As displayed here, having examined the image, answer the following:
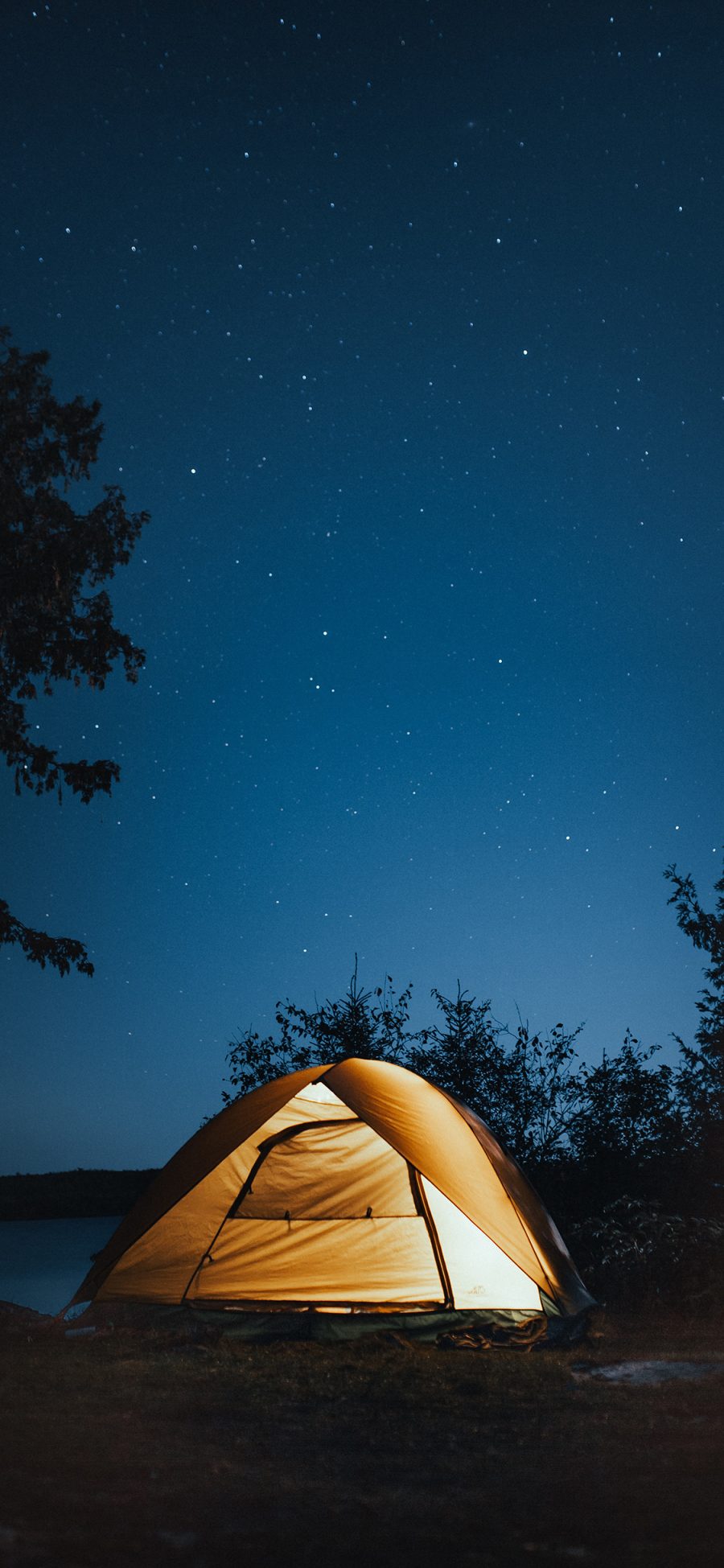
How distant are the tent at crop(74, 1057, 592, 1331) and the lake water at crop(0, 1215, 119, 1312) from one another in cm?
174

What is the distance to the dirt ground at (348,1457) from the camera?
3.29 metres

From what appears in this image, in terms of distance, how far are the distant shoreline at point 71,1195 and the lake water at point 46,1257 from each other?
7.30ft

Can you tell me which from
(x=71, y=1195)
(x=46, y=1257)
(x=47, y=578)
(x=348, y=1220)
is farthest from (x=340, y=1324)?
(x=71, y=1195)

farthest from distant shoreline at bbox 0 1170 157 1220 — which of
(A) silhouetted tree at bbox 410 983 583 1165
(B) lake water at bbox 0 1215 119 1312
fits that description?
(A) silhouetted tree at bbox 410 983 583 1165

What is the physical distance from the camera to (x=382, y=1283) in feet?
25.3

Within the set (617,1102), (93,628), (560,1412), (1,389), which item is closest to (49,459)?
(1,389)

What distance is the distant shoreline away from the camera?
102 feet

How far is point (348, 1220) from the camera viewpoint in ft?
26.7

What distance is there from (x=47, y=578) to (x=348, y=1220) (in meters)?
7.65

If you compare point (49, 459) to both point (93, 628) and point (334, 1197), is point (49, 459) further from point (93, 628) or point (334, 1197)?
point (334, 1197)

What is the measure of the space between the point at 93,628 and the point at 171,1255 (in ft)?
24.3

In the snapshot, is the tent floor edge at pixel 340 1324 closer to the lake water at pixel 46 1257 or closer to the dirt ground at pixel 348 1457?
the dirt ground at pixel 348 1457

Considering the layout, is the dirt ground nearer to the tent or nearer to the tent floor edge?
the tent floor edge

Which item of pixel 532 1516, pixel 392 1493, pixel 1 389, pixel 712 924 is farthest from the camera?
pixel 712 924
